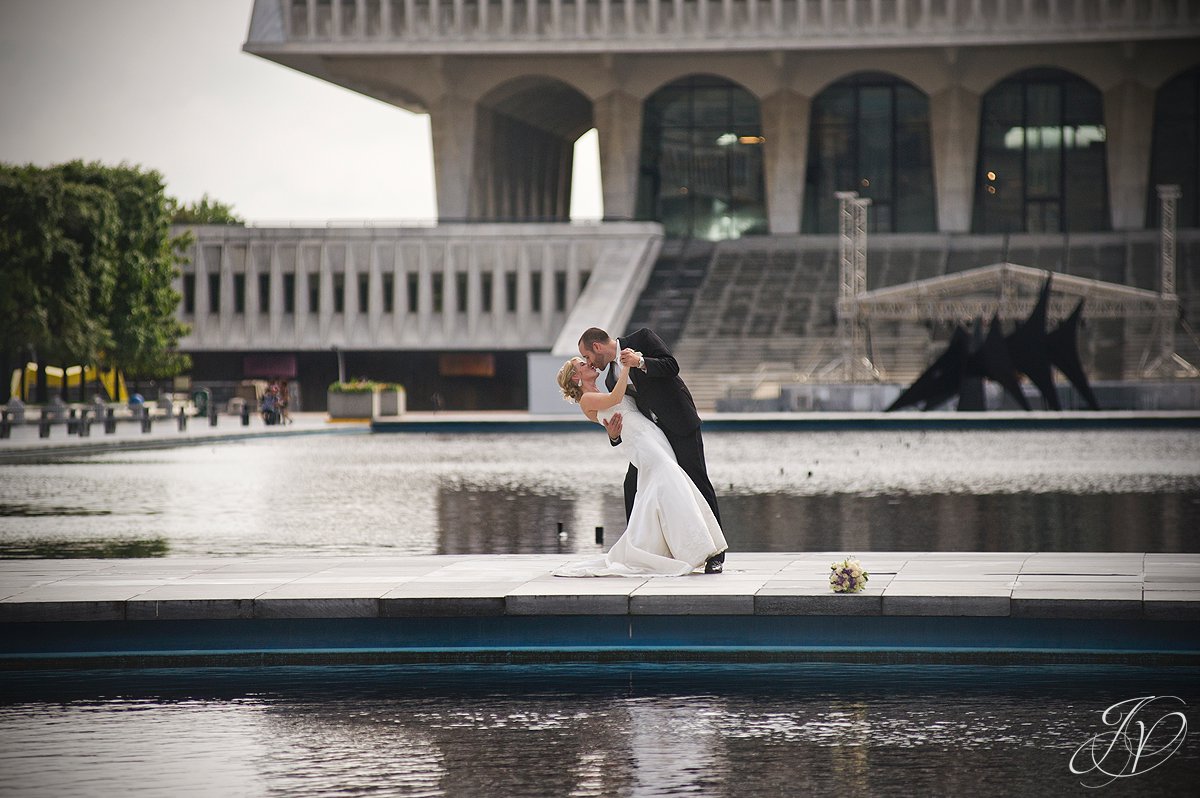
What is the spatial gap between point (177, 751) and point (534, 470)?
61.1ft

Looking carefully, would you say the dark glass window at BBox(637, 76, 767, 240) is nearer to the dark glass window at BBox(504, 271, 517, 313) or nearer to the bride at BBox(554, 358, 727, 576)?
the dark glass window at BBox(504, 271, 517, 313)

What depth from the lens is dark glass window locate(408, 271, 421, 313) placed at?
66.4 metres

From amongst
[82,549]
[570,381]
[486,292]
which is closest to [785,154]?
[486,292]

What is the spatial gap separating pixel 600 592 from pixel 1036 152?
6745 centimetres

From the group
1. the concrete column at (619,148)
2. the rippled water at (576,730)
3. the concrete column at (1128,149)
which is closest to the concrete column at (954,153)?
the concrete column at (1128,149)

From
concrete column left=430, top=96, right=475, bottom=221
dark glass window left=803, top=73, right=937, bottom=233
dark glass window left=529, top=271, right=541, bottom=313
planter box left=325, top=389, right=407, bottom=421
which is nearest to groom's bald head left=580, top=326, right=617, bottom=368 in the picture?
planter box left=325, top=389, right=407, bottom=421

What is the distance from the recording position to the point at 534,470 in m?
25.6

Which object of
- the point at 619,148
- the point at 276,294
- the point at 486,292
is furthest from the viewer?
the point at 619,148

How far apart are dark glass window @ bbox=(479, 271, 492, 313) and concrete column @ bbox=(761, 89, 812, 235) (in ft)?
44.0

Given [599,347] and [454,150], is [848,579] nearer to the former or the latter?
[599,347]

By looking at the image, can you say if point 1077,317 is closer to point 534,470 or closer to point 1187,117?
point 534,470

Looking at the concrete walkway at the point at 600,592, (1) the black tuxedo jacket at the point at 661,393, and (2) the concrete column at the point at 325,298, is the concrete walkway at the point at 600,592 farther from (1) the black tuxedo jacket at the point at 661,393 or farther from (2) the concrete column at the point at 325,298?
(2) the concrete column at the point at 325,298

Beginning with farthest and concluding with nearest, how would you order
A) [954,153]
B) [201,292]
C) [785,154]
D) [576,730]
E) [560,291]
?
1. [785,154]
2. [954,153]
3. [201,292]
4. [560,291]
5. [576,730]

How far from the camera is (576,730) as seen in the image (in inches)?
291
